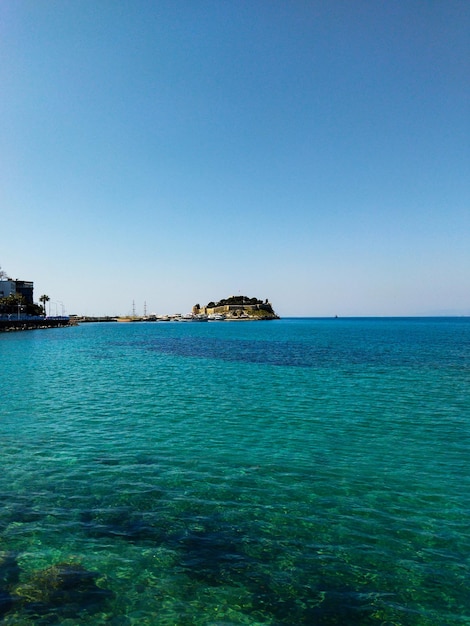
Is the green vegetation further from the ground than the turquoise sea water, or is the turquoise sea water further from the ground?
the green vegetation

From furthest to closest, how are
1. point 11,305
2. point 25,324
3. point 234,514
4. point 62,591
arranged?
point 11,305 < point 25,324 < point 234,514 < point 62,591

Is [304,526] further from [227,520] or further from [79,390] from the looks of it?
[79,390]

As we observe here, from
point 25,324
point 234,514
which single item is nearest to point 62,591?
point 234,514

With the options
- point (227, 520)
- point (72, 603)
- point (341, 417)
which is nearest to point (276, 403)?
point (341, 417)

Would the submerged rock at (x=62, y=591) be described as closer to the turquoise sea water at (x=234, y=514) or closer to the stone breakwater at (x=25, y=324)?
the turquoise sea water at (x=234, y=514)

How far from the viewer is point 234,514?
12.2m

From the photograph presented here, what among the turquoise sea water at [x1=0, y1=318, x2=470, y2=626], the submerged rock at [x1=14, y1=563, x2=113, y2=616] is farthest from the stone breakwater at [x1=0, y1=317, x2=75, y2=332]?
the submerged rock at [x1=14, y1=563, x2=113, y2=616]

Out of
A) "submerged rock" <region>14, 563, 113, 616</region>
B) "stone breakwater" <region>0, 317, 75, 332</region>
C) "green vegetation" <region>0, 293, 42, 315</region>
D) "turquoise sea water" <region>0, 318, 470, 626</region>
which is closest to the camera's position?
"submerged rock" <region>14, 563, 113, 616</region>

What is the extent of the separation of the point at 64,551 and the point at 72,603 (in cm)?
209

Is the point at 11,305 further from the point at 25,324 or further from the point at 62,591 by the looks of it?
the point at 62,591

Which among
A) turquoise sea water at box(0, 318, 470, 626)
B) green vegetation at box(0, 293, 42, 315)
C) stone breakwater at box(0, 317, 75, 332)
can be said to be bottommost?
turquoise sea water at box(0, 318, 470, 626)

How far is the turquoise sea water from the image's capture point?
332 inches

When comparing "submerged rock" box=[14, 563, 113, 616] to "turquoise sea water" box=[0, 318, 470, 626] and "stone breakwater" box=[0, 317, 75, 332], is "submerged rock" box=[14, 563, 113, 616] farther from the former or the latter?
"stone breakwater" box=[0, 317, 75, 332]

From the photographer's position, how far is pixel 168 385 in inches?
1454
